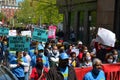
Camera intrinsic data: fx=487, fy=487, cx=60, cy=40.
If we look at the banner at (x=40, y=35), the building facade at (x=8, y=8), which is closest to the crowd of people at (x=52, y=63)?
the banner at (x=40, y=35)

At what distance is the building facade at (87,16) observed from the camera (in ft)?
112

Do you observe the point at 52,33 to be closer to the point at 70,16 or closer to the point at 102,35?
the point at 102,35

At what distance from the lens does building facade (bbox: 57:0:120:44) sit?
1342 inches

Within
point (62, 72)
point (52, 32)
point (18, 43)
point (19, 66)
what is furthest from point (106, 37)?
point (52, 32)

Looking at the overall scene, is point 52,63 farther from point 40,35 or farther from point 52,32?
point 52,32

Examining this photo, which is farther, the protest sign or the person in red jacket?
the protest sign

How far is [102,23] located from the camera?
34719mm

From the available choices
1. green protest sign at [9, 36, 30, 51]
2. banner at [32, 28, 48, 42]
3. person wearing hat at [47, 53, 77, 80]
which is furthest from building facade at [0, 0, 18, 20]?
person wearing hat at [47, 53, 77, 80]

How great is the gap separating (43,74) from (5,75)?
402cm

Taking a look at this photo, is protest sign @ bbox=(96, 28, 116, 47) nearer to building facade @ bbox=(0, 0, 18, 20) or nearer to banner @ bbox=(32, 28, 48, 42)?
banner @ bbox=(32, 28, 48, 42)

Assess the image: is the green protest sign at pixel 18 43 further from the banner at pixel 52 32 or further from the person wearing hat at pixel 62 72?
the banner at pixel 52 32

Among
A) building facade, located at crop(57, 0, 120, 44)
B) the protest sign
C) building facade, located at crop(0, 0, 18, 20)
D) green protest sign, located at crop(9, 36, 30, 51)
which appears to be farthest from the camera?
building facade, located at crop(0, 0, 18, 20)

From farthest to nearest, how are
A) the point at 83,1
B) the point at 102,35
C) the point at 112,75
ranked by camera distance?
1. the point at 83,1
2. the point at 102,35
3. the point at 112,75

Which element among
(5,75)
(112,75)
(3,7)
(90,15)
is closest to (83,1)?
(90,15)
